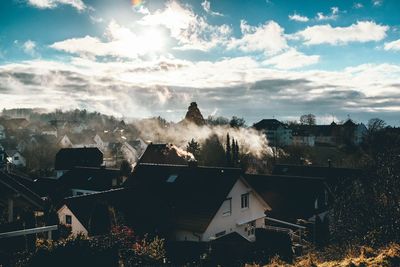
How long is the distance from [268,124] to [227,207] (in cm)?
10411

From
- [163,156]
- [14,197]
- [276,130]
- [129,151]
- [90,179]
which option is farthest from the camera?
[276,130]

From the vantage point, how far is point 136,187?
33.4m

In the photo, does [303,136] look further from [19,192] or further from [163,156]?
[19,192]

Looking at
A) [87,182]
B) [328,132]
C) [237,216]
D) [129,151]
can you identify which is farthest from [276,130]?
[237,216]

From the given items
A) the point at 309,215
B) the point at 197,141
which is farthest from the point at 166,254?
the point at 197,141

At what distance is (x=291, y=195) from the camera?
3775cm

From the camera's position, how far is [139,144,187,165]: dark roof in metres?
50.4

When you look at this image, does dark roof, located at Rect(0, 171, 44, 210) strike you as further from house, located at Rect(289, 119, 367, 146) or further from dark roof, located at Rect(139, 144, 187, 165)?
house, located at Rect(289, 119, 367, 146)

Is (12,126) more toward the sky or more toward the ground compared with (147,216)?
more toward the sky

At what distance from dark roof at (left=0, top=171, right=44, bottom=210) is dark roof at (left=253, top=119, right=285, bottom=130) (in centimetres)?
11588

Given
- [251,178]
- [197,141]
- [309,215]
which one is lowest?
[309,215]

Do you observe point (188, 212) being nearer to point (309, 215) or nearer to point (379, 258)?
point (309, 215)

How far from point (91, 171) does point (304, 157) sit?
126 feet

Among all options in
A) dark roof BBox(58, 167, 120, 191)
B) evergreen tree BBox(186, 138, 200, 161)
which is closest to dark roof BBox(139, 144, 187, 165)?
dark roof BBox(58, 167, 120, 191)
